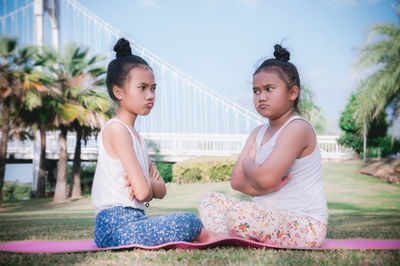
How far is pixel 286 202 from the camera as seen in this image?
1.98 m

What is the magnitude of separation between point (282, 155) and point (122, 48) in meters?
1.08

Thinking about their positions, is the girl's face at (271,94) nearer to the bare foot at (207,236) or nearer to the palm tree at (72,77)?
the bare foot at (207,236)

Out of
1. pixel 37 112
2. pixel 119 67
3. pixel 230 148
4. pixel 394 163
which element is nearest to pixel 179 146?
pixel 230 148

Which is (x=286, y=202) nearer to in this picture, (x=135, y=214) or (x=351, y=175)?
(x=135, y=214)

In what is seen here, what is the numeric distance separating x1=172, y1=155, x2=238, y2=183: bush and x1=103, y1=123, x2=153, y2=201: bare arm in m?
9.78

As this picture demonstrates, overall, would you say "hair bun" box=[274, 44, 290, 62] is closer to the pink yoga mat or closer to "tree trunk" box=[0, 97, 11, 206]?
the pink yoga mat

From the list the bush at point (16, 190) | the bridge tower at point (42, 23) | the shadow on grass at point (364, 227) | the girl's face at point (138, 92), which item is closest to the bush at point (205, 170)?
the shadow on grass at point (364, 227)

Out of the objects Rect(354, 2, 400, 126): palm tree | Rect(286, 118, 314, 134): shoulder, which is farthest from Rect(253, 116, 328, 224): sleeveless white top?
Rect(354, 2, 400, 126): palm tree

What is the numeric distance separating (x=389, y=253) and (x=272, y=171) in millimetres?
686

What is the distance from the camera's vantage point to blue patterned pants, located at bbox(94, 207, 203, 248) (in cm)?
192

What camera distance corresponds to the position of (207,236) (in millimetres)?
2010

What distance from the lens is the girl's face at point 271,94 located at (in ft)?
Answer: 6.53

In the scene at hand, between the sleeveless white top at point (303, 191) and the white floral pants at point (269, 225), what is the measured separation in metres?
0.05

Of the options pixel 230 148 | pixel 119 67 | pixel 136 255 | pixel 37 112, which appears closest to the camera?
pixel 136 255
